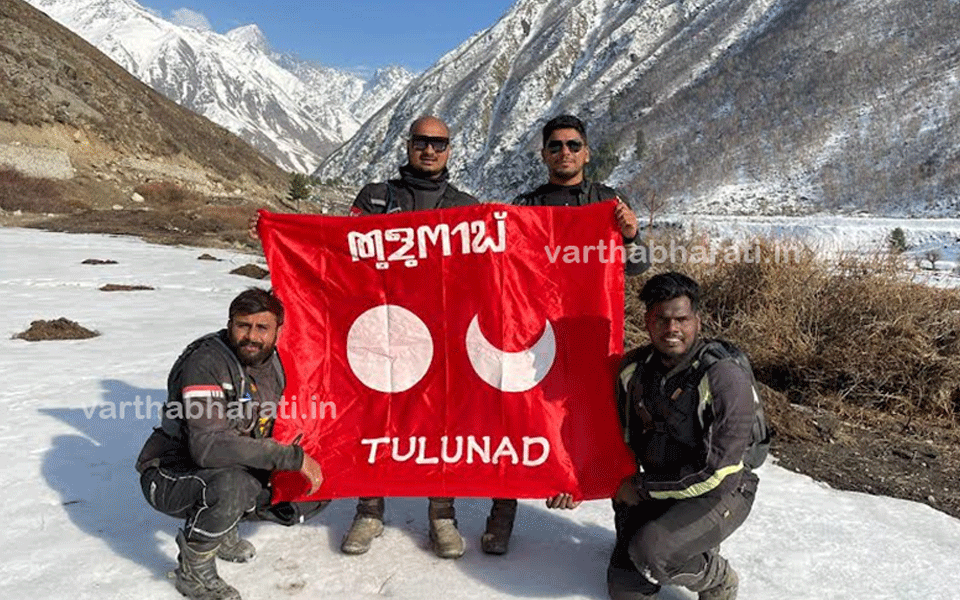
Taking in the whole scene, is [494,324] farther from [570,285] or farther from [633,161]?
[633,161]

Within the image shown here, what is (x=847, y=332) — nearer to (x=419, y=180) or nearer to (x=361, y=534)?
(x=419, y=180)

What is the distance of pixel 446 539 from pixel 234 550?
1108 mm

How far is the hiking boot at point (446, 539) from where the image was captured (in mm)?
A: 3525

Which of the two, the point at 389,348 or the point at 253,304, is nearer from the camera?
the point at 253,304

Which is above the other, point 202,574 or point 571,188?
point 571,188

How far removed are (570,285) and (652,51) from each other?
151 m

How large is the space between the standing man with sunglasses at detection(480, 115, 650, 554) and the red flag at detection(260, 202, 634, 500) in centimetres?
11

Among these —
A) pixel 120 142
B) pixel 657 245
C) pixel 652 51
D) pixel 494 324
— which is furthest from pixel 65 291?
pixel 652 51

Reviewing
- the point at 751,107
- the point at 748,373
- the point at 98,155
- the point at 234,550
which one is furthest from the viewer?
the point at 751,107

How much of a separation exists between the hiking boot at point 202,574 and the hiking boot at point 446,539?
103cm

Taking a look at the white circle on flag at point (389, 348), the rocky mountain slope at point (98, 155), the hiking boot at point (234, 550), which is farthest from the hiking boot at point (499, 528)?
the rocky mountain slope at point (98, 155)

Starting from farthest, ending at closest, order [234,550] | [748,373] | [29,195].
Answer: [29,195], [234,550], [748,373]

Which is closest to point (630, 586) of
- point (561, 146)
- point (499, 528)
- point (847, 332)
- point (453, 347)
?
point (499, 528)

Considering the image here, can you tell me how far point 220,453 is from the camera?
3029 millimetres
